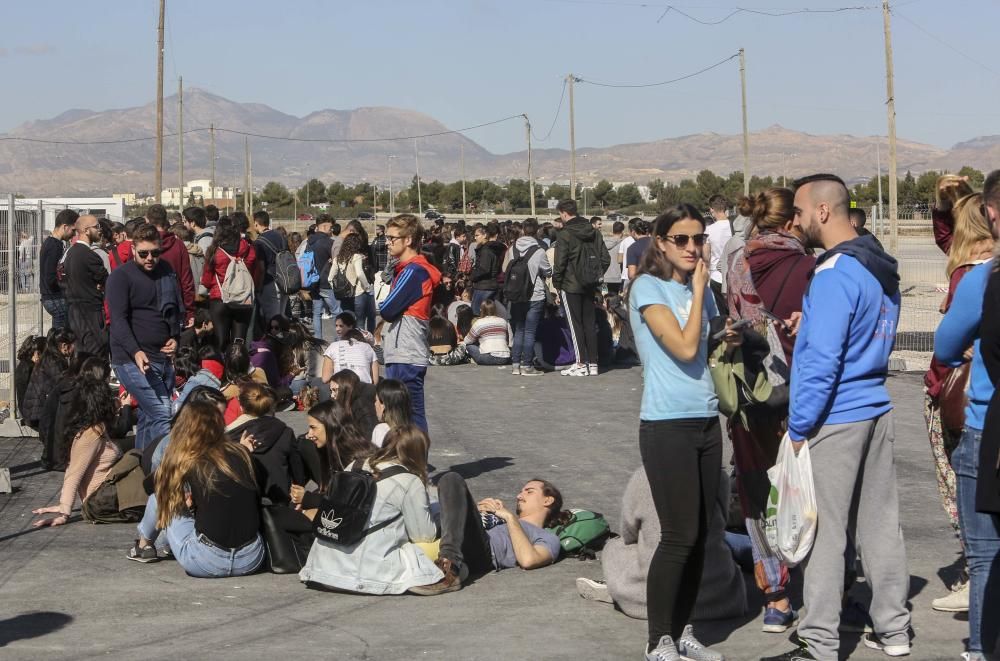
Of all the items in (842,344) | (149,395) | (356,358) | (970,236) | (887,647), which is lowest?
(887,647)

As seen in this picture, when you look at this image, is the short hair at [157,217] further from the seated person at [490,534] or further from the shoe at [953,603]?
the shoe at [953,603]

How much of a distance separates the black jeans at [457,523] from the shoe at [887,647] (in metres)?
2.27

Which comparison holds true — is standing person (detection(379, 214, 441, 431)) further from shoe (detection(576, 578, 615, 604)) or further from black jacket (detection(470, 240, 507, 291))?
black jacket (detection(470, 240, 507, 291))

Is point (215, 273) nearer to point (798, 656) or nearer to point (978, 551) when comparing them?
point (798, 656)

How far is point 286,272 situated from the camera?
1655 cm

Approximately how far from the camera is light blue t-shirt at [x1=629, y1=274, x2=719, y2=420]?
17.2ft

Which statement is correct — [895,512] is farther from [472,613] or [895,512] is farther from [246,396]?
[246,396]

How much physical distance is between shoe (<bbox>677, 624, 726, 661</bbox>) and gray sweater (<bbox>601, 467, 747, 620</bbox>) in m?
0.61

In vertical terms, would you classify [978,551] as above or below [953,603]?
above

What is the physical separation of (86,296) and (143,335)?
2.56 m

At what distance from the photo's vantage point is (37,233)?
13938 millimetres

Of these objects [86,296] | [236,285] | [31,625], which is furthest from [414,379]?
[236,285]

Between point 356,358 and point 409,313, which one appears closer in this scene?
point 409,313

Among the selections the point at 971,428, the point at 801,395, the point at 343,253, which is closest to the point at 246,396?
the point at 801,395
